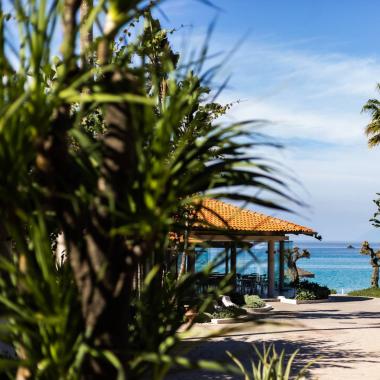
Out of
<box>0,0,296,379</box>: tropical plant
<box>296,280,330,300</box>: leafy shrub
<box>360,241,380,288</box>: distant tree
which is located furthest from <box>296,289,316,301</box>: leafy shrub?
<box>0,0,296,379</box>: tropical plant

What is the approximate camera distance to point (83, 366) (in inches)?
111

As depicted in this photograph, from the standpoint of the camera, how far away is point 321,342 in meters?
15.7

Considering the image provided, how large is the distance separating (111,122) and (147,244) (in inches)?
22.0

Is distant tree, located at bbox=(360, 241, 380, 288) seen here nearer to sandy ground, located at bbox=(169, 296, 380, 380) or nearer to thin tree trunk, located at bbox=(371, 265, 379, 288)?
thin tree trunk, located at bbox=(371, 265, 379, 288)

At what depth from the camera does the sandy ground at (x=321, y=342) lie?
11820 mm

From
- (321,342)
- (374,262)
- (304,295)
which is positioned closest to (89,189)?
(321,342)

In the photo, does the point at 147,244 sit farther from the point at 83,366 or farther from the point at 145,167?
the point at 83,366

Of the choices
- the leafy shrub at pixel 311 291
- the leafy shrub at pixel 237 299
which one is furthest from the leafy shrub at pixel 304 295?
the leafy shrub at pixel 237 299

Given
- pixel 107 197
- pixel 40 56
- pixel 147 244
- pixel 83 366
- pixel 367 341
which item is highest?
pixel 40 56

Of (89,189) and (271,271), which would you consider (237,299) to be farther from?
(89,189)


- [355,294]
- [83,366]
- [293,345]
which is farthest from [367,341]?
[355,294]

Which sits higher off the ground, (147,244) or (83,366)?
(147,244)

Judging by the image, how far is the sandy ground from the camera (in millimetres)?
11820

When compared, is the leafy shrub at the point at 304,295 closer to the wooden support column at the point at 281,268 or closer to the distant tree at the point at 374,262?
the wooden support column at the point at 281,268
